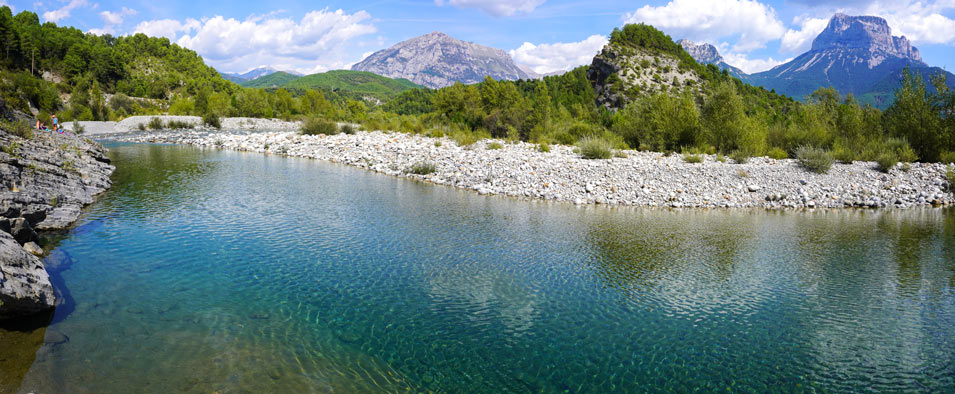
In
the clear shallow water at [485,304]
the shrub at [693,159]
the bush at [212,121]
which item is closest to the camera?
the clear shallow water at [485,304]

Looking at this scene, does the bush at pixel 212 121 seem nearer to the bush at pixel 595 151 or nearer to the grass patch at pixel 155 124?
the grass patch at pixel 155 124

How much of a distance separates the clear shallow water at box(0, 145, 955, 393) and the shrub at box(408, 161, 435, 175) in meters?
9.11

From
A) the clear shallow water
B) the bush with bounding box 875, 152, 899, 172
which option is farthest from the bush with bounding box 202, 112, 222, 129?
the bush with bounding box 875, 152, 899, 172

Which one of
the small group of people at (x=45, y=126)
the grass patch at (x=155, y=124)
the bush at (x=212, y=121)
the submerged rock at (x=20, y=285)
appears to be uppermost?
the bush at (x=212, y=121)

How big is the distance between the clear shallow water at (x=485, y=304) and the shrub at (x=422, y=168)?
29.9 feet

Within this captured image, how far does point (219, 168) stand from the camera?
23.9 meters

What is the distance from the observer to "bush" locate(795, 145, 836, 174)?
21000 millimetres

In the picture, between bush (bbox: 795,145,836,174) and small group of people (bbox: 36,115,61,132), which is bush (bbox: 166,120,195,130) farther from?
bush (bbox: 795,145,836,174)

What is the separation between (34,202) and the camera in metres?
10.9

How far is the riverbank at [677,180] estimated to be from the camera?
18.6 metres

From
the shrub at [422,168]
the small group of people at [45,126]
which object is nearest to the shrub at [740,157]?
the shrub at [422,168]

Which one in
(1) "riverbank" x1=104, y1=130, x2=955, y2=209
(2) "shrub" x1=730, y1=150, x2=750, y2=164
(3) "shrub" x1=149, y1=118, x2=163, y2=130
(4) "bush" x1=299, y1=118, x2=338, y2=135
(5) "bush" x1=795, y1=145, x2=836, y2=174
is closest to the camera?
(1) "riverbank" x1=104, y1=130, x2=955, y2=209

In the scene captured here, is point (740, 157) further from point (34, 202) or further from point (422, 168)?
point (34, 202)

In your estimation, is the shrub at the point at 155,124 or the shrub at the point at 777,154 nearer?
the shrub at the point at 777,154
